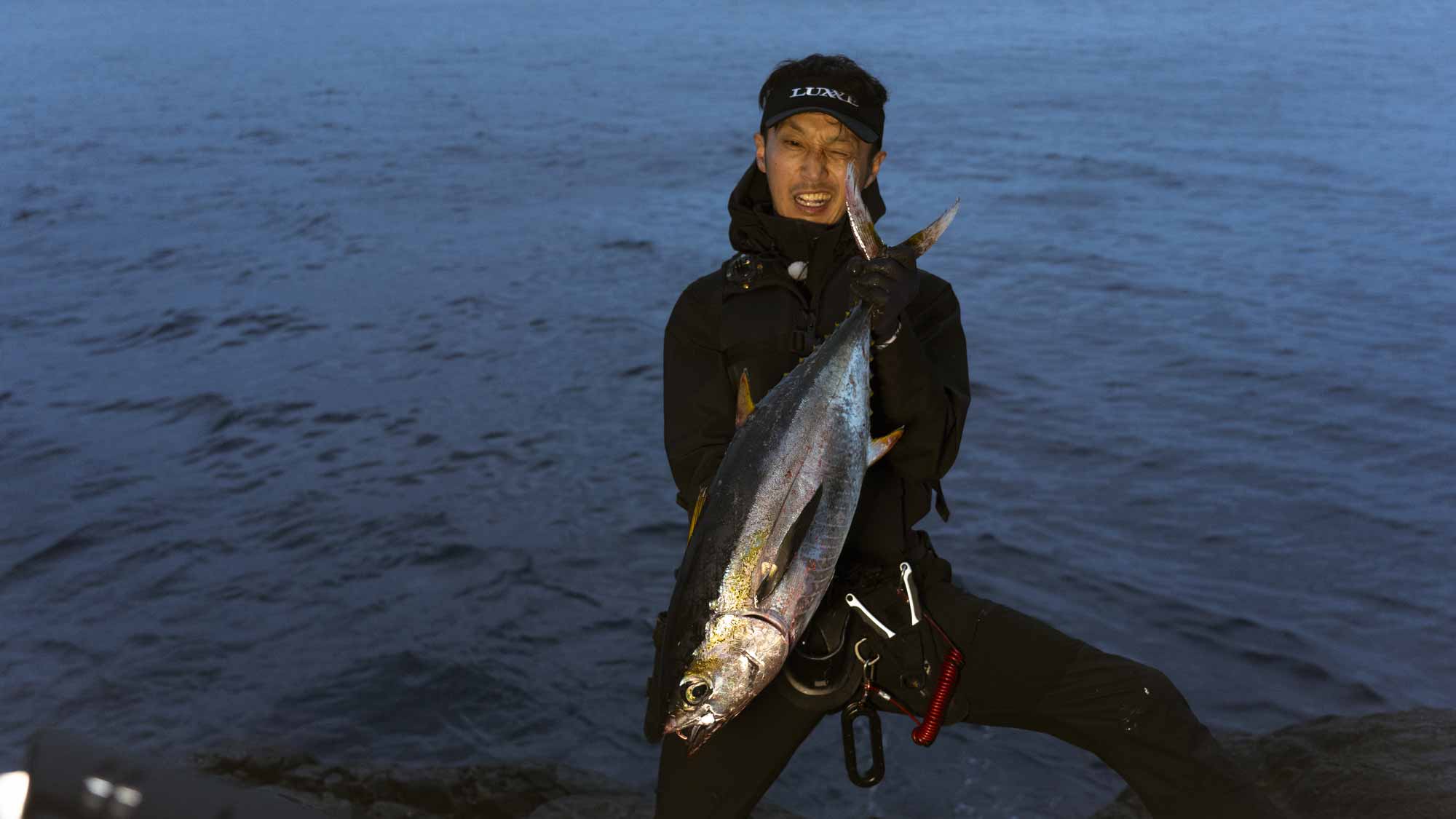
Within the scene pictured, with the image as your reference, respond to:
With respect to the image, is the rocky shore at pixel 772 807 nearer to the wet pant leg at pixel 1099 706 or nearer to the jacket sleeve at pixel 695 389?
the wet pant leg at pixel 1099 706

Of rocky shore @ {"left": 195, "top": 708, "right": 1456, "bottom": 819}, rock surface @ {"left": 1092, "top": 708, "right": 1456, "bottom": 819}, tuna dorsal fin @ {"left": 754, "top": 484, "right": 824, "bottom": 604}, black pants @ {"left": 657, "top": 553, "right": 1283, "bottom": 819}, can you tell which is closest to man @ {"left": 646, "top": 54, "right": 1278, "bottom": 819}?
black pants @ {"left": 657, "top": 553, "right": 1283, "bottom": 819}

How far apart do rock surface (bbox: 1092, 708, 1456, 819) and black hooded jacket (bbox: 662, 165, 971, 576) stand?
2.15m

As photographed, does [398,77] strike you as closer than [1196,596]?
No

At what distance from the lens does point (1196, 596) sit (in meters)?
8.21

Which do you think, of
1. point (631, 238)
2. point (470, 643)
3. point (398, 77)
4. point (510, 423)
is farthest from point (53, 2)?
point (470, 643)

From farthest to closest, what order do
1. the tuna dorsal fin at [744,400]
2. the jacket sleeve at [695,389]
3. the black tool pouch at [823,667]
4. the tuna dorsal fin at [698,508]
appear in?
the jacket sleeve at [695,389] < the black tool pouch at [823,667] < the tuna dorsal fin at [744,400] < the tuna dorsal fin at [698,508]

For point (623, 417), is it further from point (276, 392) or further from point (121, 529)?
point (121, 529)

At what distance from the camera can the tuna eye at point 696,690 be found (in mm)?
3209

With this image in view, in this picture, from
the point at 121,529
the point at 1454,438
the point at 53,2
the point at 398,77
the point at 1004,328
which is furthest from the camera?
the point at 53,2

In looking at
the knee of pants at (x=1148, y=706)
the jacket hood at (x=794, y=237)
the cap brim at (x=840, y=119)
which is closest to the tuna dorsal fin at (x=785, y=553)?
the jacket hood at (x=794, y=237)

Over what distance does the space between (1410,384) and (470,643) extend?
30.2 feet

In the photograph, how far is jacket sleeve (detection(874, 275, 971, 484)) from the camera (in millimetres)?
3723

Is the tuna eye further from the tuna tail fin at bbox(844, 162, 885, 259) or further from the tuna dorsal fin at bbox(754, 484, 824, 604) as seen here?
the tuna tail fin at bbox(844, 162, 885, 259)

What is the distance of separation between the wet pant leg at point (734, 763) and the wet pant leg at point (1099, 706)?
572mm
